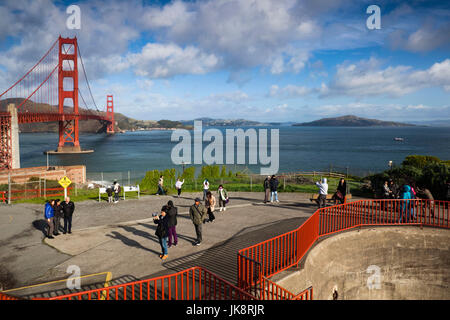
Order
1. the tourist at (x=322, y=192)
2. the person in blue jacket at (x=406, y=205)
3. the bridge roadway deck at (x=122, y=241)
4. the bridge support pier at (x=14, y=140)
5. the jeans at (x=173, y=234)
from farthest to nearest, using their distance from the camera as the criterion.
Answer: the bridge support pier at (x=14, y=140)
the tourist at (x=322, y=192)
the person in blue jacket at (x=406, y=205)
the jeans at (x=173, y=234)
the bridge roadway deck at (x=122, y=241)

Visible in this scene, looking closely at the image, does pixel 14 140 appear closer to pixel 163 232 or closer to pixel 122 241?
pixel 122 241

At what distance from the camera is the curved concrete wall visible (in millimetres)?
10094

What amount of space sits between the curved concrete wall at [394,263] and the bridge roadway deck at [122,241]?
197cm

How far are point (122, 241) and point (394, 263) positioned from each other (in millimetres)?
8632

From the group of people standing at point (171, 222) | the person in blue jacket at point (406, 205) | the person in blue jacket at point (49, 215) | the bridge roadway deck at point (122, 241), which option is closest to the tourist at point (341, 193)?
the bridge roadway deck at point (122, 241)

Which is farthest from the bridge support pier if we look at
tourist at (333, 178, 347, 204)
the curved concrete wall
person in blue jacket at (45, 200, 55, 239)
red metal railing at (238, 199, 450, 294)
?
the curved concrete wall

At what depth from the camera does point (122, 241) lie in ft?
33.8

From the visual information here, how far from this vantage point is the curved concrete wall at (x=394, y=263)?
10094 millimetres

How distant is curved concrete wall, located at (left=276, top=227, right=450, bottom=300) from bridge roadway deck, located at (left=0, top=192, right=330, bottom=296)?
1.97 meters

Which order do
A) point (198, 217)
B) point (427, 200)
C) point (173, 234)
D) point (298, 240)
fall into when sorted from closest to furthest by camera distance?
point (298, 240) → point (173, 234) → point (198, 217) → point (427, 200)

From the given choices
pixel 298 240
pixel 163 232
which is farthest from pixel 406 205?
pixel 163 232

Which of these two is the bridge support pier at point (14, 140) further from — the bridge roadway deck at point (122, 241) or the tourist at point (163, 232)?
the tourist at point (163, 232)

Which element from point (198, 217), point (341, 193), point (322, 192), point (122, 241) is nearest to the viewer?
point (198, 217)
